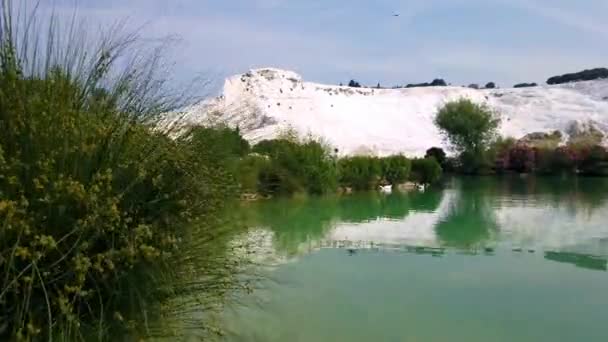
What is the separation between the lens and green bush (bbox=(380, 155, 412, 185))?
2162 cm

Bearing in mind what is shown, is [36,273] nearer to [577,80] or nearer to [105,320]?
[105,320]

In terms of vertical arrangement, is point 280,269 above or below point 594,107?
below

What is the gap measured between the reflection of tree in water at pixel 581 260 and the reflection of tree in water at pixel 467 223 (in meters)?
1.02

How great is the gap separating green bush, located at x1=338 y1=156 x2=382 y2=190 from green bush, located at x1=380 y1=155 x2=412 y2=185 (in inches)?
21.0

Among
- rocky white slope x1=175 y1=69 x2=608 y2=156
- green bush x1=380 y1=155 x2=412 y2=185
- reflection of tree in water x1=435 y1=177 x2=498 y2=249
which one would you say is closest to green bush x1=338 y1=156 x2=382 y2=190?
green bush x1=380 y1=155 x2=412 y2=185

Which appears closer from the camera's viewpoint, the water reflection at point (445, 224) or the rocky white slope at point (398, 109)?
the water reflection at point (445, 224)

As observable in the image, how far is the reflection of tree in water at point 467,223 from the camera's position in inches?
372

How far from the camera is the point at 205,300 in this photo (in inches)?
132

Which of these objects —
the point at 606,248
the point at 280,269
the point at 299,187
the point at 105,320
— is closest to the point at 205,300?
the point at 105,320

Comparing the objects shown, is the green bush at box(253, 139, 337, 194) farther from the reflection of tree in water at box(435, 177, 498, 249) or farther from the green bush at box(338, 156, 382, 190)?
the reflection of tree in water at box(435, 177, 498, 249)

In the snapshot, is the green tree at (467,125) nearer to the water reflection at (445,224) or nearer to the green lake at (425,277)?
the water reflection at (445,224)

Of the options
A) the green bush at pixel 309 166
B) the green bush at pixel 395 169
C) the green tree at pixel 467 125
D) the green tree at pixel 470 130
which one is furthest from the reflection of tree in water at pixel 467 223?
the green tree at pixel 467 125

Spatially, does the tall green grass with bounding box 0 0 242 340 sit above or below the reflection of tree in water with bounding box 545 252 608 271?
above

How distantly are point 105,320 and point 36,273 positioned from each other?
413 mm
